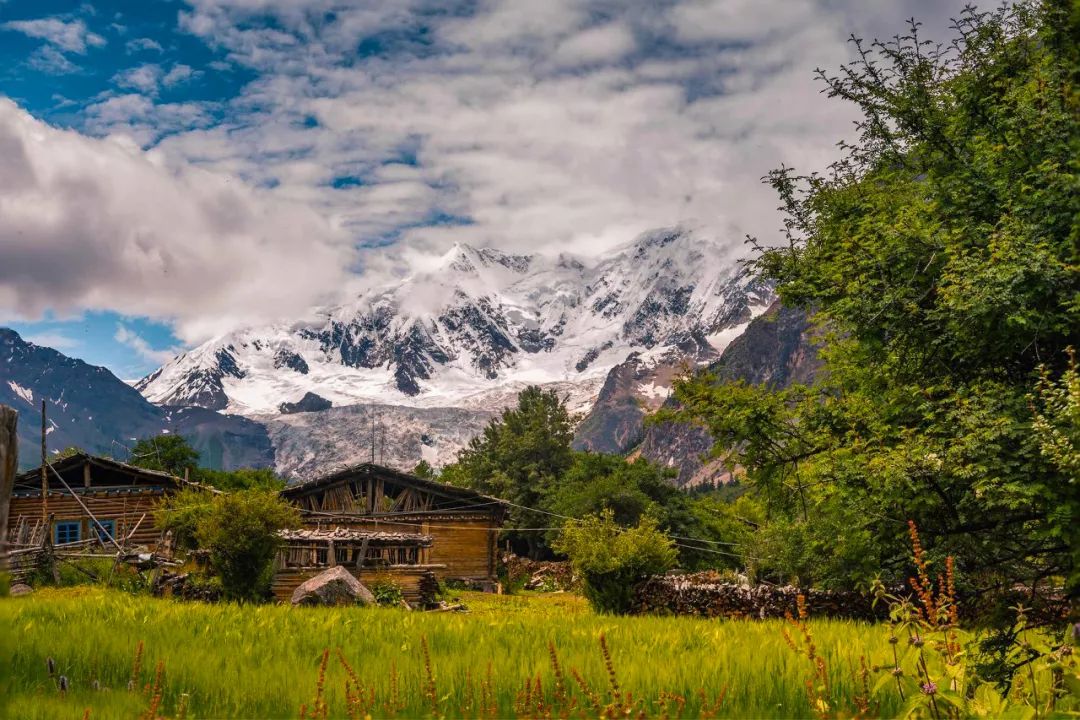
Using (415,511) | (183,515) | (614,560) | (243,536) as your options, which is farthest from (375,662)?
(415,511)

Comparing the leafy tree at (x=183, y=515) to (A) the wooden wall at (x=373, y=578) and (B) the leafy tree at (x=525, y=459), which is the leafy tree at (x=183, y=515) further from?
(B) the leafy tree at (x=525, y=459)

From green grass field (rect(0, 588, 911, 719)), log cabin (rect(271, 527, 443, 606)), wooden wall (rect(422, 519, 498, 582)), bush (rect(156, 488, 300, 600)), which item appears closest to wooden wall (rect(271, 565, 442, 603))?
log cabin (rect(271, 527, 443, 606))

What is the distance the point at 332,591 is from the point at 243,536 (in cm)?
433

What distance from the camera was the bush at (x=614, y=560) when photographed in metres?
24.9

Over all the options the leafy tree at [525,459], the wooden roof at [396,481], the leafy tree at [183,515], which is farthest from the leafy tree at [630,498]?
the leafy tree at [183,515]

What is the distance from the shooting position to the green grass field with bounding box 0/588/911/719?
579 cm

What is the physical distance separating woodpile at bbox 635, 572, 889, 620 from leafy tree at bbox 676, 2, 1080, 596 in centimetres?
297

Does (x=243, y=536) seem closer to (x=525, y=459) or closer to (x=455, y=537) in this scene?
(x=455, y=537)

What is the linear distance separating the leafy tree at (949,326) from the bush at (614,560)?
6743 millimetres

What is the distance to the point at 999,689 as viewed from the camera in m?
5.57

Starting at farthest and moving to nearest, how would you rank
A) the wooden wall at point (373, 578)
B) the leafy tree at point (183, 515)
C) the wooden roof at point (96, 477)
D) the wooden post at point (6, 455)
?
the wooden roof at point (96, 477) → the leafy tree at point (183, 515) → the wooden wall at point (373, 578) → the wooden post at point (6, 455)

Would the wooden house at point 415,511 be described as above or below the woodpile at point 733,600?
above

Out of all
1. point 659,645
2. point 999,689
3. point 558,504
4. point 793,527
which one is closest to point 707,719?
point 999,689

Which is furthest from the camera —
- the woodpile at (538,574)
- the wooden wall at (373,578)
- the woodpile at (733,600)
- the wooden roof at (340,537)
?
the woodpile at (538,574)
